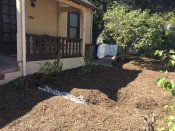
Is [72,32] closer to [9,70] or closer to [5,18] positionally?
[5,18]

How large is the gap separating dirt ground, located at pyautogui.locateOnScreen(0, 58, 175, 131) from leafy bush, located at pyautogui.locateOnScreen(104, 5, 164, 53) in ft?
9.47

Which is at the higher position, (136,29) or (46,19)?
(46,19)

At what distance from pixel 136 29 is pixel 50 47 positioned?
192 inches

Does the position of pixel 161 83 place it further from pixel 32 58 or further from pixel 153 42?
pixel 153 42

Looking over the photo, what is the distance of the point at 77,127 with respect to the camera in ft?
18.3

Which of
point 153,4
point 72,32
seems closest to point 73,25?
point 72,32

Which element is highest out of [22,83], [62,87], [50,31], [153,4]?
[153,4]

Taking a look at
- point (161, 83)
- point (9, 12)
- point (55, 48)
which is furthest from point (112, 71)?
point (161, 83)

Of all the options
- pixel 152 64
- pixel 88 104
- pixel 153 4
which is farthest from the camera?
pixel 153 4

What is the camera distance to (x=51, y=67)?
9180 mm

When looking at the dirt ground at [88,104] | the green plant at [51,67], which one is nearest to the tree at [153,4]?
A: the dirt ground at [88,104]

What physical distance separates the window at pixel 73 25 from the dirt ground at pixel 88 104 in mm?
4204

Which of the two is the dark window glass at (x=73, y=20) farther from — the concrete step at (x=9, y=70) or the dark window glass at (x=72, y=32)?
the concrete step at (x=9, y=70)

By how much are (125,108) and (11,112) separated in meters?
2.86
